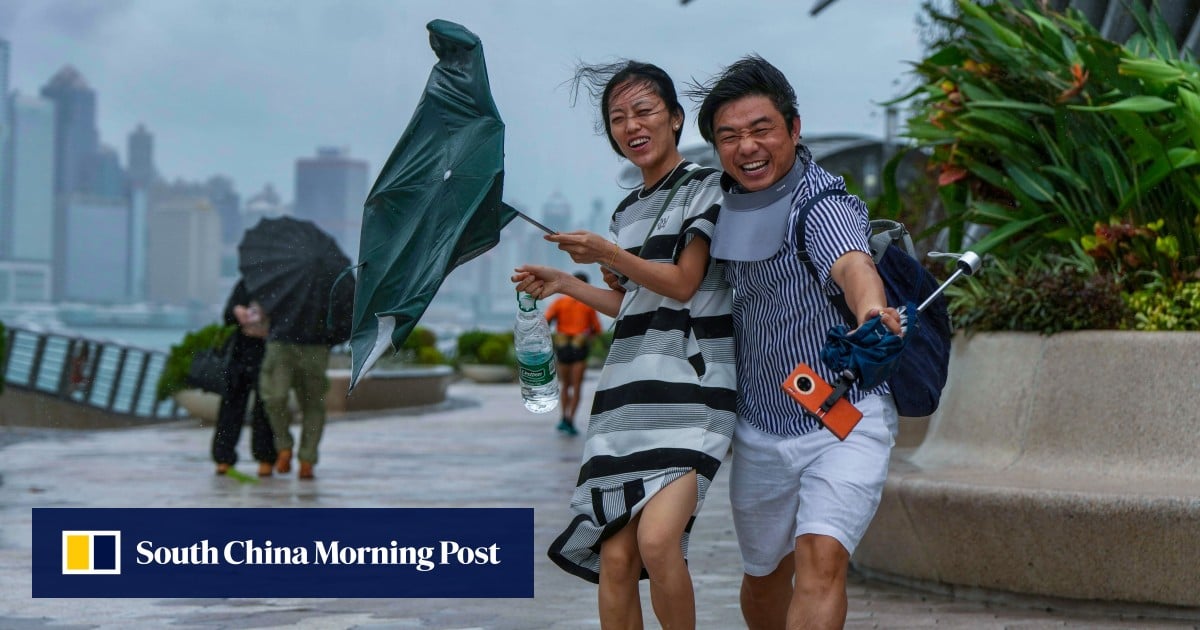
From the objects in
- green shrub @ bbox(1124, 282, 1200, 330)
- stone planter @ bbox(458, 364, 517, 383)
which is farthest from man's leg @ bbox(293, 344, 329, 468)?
stone planter @ bbox(458, 364, 517, 383)

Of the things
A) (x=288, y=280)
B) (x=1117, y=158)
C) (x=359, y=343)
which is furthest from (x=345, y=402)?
(x=359, y=343)

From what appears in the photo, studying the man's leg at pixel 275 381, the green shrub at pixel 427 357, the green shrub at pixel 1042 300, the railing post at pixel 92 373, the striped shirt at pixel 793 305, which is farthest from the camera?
the green shrub at pixel 427 357

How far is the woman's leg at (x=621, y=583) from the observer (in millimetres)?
3547

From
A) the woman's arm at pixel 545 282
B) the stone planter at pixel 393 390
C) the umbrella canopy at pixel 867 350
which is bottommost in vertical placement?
the stone planter at pixel 393 390

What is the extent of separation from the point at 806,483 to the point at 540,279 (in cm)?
80

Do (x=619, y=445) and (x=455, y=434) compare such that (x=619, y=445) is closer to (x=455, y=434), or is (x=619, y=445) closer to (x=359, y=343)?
(x=359, y=343)

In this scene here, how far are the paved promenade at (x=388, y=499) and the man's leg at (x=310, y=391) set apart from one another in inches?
11.1

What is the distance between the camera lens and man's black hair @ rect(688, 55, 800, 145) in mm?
3564

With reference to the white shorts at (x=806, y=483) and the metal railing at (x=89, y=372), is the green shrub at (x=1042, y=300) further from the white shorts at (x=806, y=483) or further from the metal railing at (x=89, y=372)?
the metal railing at (x=89, y=372)

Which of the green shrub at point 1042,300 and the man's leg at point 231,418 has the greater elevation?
the green shrub at point 1042,300

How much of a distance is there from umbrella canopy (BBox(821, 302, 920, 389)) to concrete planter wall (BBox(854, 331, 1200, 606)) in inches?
77.4

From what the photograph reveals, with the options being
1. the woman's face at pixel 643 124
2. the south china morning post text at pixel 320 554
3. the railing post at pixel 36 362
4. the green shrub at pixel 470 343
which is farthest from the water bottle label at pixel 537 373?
the green shrub at pixel 470 343

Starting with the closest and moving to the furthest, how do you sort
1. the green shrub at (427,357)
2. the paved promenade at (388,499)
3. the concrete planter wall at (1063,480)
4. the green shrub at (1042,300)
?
the concrete planter wall at (1063,480) < the paved promenade at (388,499) < the green shrub at (1042,300) < the green shrub at (427,357)

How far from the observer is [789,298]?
351 centimetres
